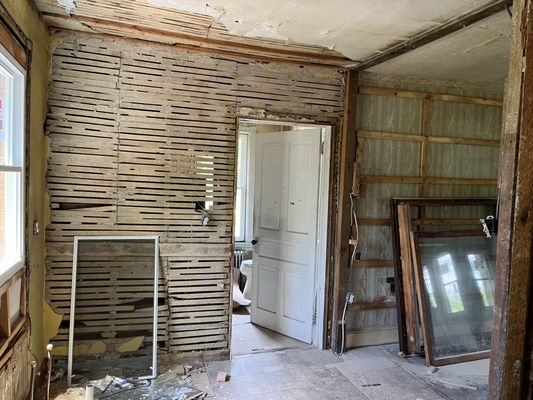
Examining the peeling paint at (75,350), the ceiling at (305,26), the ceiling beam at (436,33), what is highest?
the ceiling at (305,26)

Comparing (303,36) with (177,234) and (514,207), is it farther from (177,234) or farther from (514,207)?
(514,207)

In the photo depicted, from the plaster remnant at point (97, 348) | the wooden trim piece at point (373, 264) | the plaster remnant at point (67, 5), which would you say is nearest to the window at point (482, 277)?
the wooden trim piece at point (373, 264)

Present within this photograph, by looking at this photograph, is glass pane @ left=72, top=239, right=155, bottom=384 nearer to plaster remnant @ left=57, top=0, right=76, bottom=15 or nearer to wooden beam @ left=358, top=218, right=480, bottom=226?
plaster remnant @ left=57, top=0, right=76, bottom=15

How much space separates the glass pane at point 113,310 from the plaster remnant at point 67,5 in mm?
1541

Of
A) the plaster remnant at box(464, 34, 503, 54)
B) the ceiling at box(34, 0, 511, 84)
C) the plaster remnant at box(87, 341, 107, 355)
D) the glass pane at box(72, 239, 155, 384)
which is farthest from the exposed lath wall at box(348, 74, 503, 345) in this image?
the plaster remnant at box(87, 341, 107, 355)

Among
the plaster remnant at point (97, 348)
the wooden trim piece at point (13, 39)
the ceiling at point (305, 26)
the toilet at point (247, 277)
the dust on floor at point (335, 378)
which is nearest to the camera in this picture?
the wooden trim piece at point (13, 39)

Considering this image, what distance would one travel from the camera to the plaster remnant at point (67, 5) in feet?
7.54

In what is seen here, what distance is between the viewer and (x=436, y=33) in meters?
2.47

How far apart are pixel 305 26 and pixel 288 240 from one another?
194 cm

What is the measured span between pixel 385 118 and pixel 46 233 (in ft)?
9.51

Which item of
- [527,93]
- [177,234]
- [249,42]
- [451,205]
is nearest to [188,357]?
[177,234]

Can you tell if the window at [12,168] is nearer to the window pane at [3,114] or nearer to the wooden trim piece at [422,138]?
the window pane at [3,114]

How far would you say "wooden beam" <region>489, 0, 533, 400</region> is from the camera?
978 millimetres

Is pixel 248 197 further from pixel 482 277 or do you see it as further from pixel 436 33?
pixel 436 33
